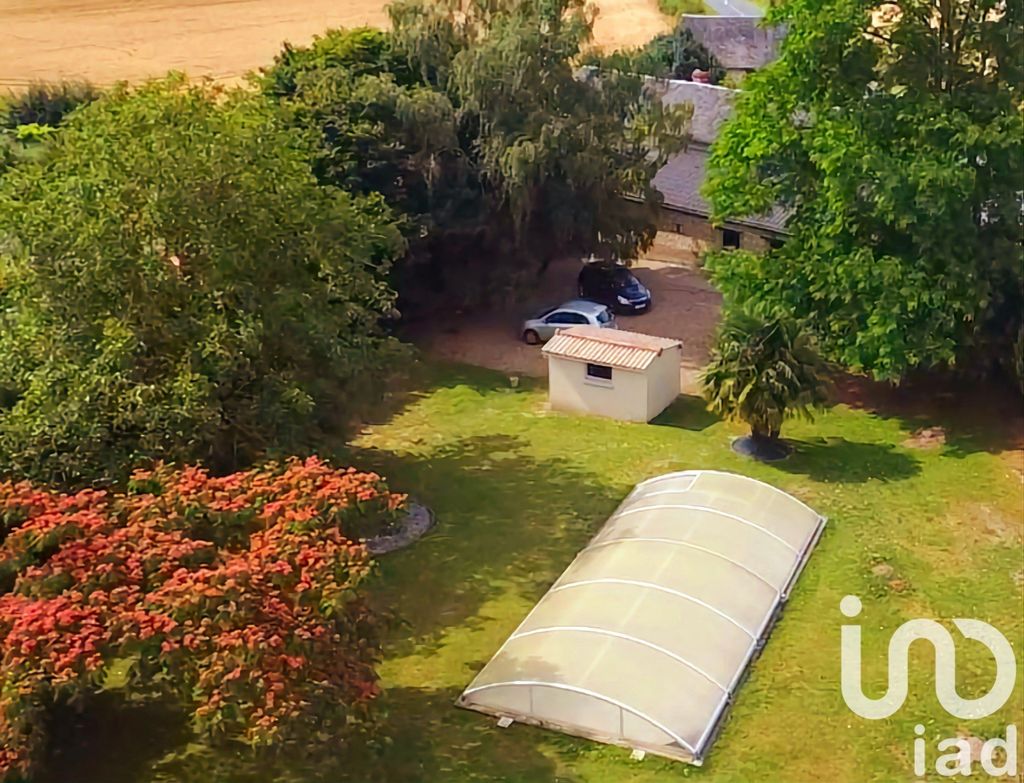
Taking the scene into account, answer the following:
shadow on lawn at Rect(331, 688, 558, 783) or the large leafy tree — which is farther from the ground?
the large leafy tree

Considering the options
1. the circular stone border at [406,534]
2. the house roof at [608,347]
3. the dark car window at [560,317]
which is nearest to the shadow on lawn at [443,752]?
the circular stone border at [406,534]

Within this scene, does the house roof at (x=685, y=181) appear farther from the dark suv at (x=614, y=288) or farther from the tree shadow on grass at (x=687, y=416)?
the tree shadow on grass at (x=687, y=416)

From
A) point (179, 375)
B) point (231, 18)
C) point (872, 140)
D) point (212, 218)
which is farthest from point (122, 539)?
point (231, 18)

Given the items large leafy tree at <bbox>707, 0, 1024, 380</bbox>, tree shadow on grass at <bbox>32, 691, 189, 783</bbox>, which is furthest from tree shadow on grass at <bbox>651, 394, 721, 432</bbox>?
tree shadow on grass at <bbox>32, 691, 189, 783</bbox>

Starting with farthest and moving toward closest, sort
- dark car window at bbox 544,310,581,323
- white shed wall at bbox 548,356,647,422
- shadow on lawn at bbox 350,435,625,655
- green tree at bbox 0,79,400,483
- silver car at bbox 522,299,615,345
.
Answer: dark car window at bbox 544,310,581,323 → silver car at bbox 522,299,615,345 → white shed wall at bbox 548,356,647,422 → shadow on lawn at bbox 350,435,625,655 → green tree at bbox 0,79,400,483

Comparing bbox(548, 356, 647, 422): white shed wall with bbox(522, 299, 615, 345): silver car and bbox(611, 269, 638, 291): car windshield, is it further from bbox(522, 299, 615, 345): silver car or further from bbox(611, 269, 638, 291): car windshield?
bbox(611, 269, 638, 291): car windshield

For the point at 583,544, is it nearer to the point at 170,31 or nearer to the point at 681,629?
the point at 681,629

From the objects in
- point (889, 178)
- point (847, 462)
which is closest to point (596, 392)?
point (847, 462)
